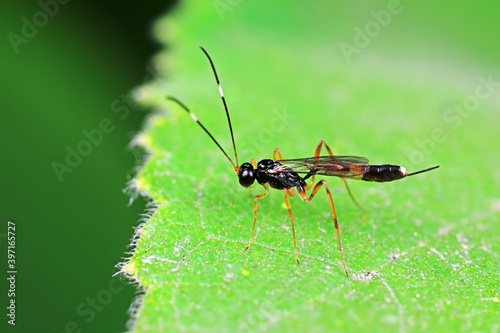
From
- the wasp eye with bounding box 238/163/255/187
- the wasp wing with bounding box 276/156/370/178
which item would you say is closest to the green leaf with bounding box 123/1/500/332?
the wasp eye with bounding box 238/163/255/187

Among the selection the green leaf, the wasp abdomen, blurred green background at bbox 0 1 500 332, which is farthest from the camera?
blurred green background at bbox 0 1 500 332

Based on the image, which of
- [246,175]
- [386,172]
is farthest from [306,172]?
[386,172]

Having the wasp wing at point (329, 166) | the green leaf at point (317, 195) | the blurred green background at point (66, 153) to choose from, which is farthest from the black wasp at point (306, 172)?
the blurred green background at point (66, 153)

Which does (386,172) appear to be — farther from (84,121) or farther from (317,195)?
(84,121)

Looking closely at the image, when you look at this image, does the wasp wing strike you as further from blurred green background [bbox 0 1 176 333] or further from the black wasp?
blurred green background [bbox 0 1 176 333]

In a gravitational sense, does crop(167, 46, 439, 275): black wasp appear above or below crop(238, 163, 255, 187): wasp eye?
above
